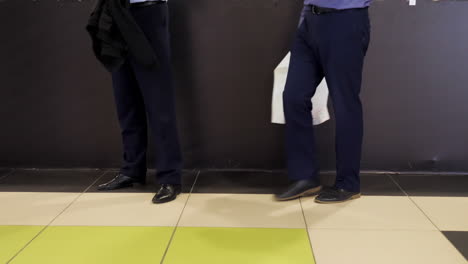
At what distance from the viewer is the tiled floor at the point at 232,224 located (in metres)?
1.65

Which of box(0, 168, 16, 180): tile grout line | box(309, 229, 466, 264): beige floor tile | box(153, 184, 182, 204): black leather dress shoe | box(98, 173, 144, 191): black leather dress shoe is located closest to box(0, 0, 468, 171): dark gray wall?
box(0, 168, 16, 180): tile grout line

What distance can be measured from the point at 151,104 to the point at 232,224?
0.70 meters

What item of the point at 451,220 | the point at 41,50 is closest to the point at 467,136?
the point at 451,220

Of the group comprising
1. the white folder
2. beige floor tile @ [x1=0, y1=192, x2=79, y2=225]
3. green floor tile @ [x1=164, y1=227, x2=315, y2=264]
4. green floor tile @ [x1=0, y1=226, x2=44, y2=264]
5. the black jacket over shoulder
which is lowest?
green floor tile @ [x1=164, y1=227, x2=315, y2=264]

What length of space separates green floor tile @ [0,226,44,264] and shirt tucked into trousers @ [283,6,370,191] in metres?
1.20

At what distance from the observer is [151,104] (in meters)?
2.14

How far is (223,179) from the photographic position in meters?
2.49

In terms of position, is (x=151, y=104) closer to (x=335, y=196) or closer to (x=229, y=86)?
(x=229, y=86)

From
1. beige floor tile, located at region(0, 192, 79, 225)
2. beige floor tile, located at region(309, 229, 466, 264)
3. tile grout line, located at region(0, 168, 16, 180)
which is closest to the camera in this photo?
beige floor tile, located at region(309, 229, 466, 264)

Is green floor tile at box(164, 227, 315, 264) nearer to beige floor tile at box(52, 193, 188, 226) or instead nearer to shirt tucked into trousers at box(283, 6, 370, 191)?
beige floor tile at box(52, 193, 188, 226)

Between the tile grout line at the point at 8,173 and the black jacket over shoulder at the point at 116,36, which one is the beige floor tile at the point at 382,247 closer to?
the black jacket over shoulder at the point at 116,36

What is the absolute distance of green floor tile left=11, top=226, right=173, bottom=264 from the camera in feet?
5.35

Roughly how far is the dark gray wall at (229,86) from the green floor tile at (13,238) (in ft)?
2.77

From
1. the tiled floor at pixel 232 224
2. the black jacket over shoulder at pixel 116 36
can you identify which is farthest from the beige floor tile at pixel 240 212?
the black jacket over shoulder at pixel 116 36
